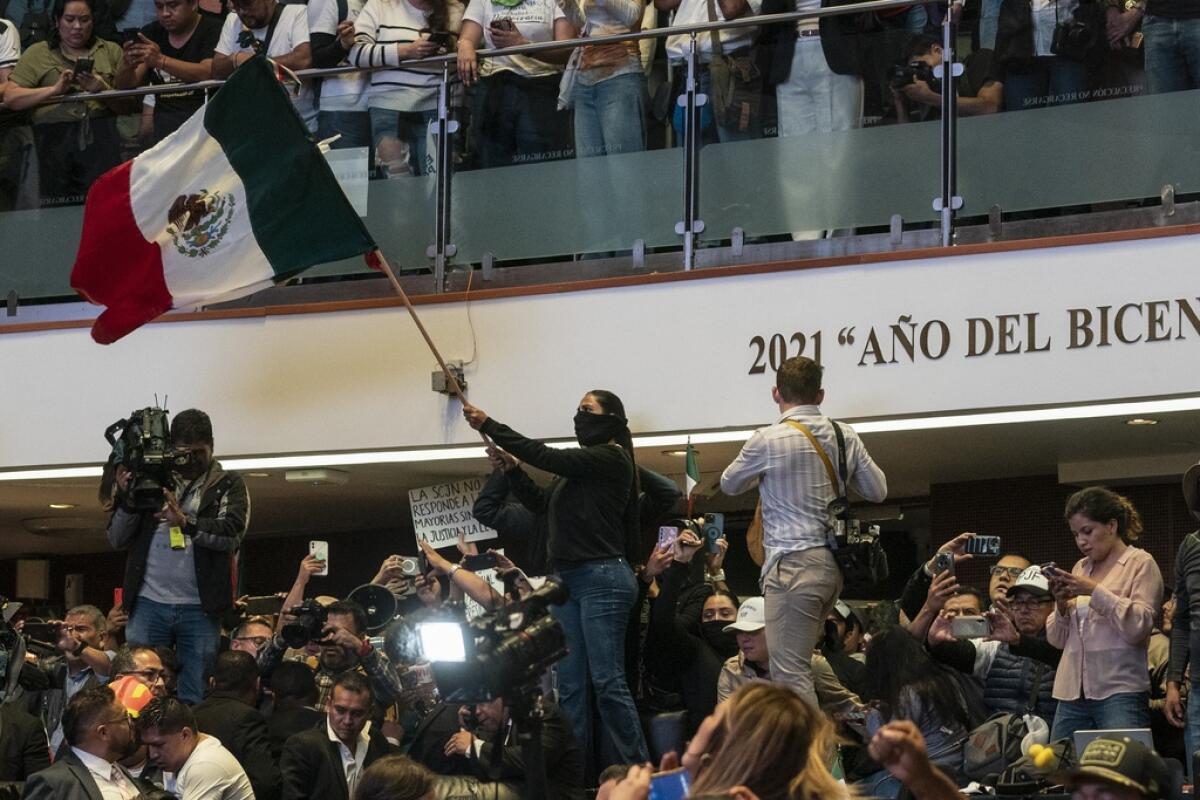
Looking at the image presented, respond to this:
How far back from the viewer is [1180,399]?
29.0ft

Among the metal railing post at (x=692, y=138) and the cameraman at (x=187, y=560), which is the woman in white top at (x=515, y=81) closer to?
the metal railing post at (x=692, y=138)

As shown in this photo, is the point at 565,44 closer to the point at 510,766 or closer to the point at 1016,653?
the point at 1016,653

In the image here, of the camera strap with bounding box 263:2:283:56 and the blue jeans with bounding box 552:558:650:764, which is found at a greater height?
the camera strap with bounding box 263:2:283:56

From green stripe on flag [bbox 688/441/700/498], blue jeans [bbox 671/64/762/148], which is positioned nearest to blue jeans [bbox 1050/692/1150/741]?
green stripe on flag [bbox 688/441/700/498]

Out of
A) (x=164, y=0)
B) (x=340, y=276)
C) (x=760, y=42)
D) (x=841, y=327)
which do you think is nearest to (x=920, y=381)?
(x=841, y=327)

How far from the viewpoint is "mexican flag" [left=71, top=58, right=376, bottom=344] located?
29.9 feet

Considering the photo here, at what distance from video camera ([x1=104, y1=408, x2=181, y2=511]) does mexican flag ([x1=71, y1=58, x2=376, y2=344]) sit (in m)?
0.85

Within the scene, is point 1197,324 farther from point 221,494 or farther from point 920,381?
point 221,494

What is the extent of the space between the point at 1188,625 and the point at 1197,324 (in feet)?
6.61

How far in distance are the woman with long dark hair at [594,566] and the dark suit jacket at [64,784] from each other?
1872mm

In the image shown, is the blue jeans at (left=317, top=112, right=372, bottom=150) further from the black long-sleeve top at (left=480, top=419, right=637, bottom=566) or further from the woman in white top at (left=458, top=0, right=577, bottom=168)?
the black long-sleeve top at (left=480, top=419, right=637, bottom=566)

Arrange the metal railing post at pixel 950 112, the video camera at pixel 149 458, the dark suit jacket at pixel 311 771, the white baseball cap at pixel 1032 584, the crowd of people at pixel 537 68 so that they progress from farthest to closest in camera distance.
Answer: the metal railing post at pixel 950 112, the crowd of people at pixel 537 68, the video camera at pixel 149 458, the white baseball cap at pixel 1032 584, the dark suit jacket at pixel 311 771

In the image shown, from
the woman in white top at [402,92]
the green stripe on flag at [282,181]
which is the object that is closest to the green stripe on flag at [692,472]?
the green stripe on flag at [282,181]

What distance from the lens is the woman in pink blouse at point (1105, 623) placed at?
717 cm
